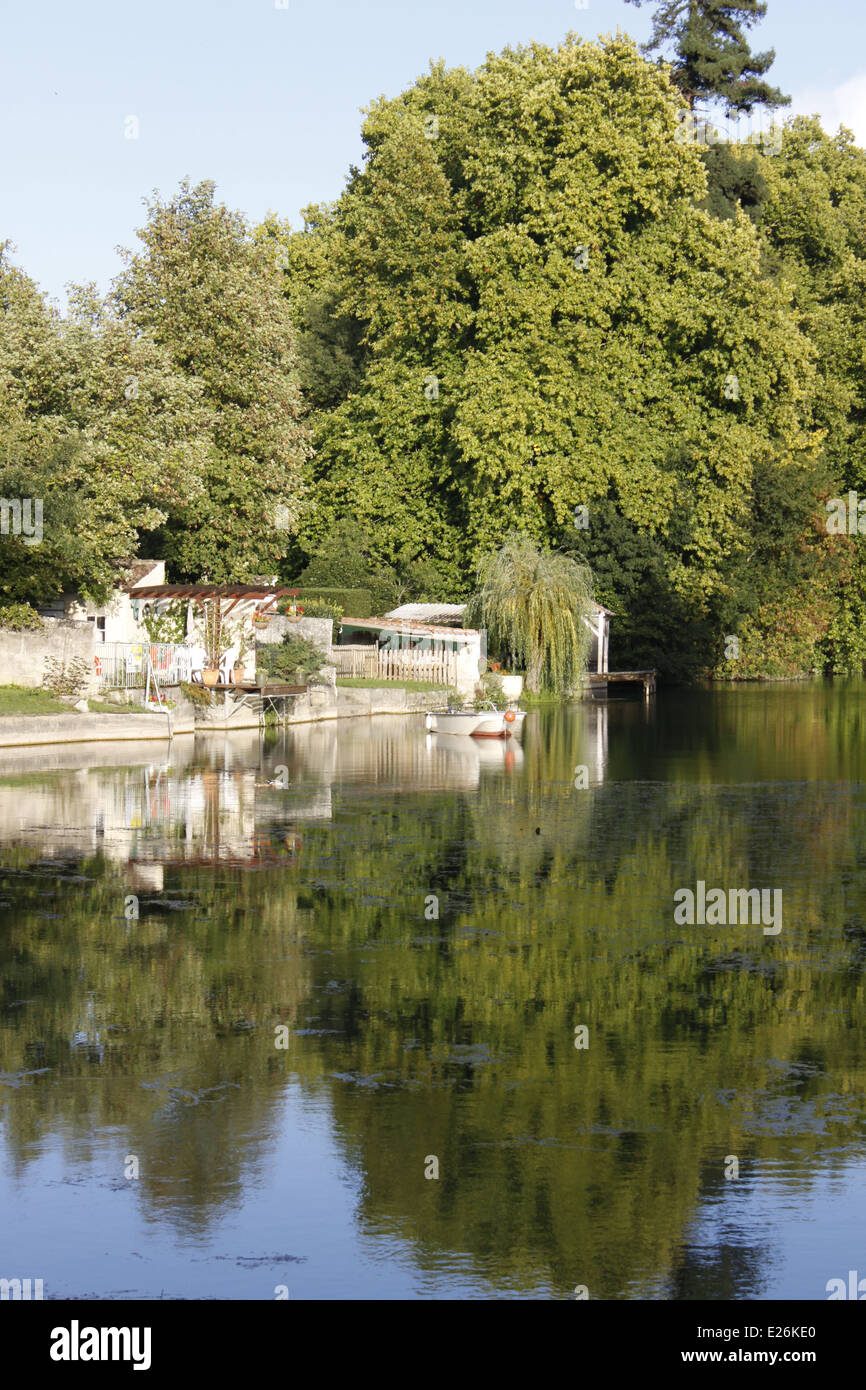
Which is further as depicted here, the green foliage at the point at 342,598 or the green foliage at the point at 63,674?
the green foliage at the point at 342,598

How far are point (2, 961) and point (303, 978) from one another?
10.5 feet

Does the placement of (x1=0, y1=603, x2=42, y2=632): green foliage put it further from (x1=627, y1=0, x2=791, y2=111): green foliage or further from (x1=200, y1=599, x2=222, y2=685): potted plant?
(x1=627, y1=0, x2=791, y2=111): green foliage

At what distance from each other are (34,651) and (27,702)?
2.09 m

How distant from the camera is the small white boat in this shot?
49.0 metres

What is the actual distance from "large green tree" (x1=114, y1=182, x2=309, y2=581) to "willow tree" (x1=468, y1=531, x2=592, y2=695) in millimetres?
9329

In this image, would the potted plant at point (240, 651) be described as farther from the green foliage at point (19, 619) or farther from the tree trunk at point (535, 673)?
the tree trunk at point (535, 673)

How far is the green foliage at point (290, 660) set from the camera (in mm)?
52781

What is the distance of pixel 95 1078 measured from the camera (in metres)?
13.4

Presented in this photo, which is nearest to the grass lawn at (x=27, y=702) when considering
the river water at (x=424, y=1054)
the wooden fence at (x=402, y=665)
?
the river water at (x=424, y=1054)

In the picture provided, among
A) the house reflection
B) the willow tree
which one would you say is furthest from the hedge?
the house reflection
